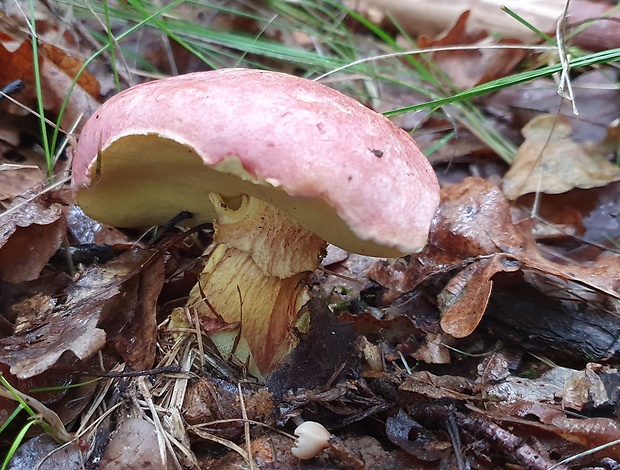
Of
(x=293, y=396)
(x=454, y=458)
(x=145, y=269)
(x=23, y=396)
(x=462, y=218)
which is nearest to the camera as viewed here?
(x=23, y=396)

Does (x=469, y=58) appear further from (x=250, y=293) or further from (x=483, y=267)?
(x=250, y=293)

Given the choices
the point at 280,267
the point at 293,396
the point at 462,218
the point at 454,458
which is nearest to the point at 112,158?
the point at 280,267

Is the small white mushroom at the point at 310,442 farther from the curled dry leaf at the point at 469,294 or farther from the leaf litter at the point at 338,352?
the curled dry leaf at the point at 469,294

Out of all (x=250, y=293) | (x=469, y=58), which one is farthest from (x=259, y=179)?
(x=469, y=58)

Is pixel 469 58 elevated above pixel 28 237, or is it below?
below

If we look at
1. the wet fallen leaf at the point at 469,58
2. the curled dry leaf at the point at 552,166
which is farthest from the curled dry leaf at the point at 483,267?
the wet fallen leaf at the point at 469,58

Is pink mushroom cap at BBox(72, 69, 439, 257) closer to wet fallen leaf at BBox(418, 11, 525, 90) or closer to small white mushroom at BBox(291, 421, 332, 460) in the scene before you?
small white mushroom at BBox(291, 421, 332, 460)

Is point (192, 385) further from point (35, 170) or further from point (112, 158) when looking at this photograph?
point (35, 170)
